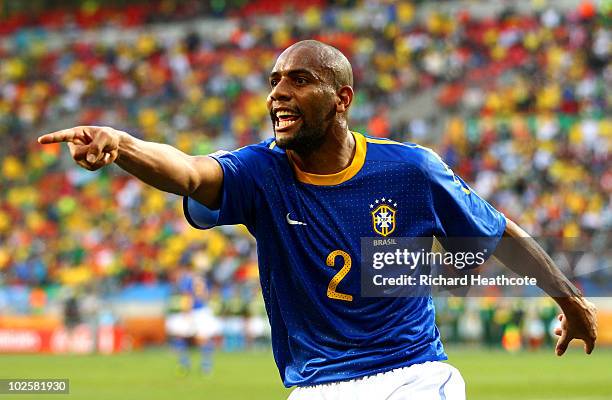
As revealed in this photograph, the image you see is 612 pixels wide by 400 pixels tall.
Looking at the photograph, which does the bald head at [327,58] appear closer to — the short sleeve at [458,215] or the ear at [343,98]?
the ear at [343,98]

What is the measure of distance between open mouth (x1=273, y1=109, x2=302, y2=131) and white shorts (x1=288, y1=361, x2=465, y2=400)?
1.10 meters

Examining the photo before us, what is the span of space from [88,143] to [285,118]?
1.11 metres

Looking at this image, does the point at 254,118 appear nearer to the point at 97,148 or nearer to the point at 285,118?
the point at 285,118

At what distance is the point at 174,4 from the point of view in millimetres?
40250

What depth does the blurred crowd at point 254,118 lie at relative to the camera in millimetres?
28547

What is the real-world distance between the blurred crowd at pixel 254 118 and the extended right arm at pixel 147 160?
20.7m

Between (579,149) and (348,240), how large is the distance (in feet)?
80.1

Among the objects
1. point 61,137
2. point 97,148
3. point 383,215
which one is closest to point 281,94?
point 383,215

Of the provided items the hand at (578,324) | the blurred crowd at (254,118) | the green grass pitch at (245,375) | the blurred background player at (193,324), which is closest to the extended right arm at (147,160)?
the hand at (578,324)

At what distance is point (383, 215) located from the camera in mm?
5176

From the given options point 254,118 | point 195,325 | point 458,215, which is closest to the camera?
point 458,215

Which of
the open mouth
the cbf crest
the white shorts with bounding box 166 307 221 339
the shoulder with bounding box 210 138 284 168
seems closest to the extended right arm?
the shoulder with bounding box 210 138 284 168

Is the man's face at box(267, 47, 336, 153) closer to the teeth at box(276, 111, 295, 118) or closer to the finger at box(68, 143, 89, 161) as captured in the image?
the teeth at box(276, 111, 295, 118)

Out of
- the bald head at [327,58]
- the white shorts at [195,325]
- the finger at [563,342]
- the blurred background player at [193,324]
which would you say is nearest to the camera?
the bald head at [327,58]
